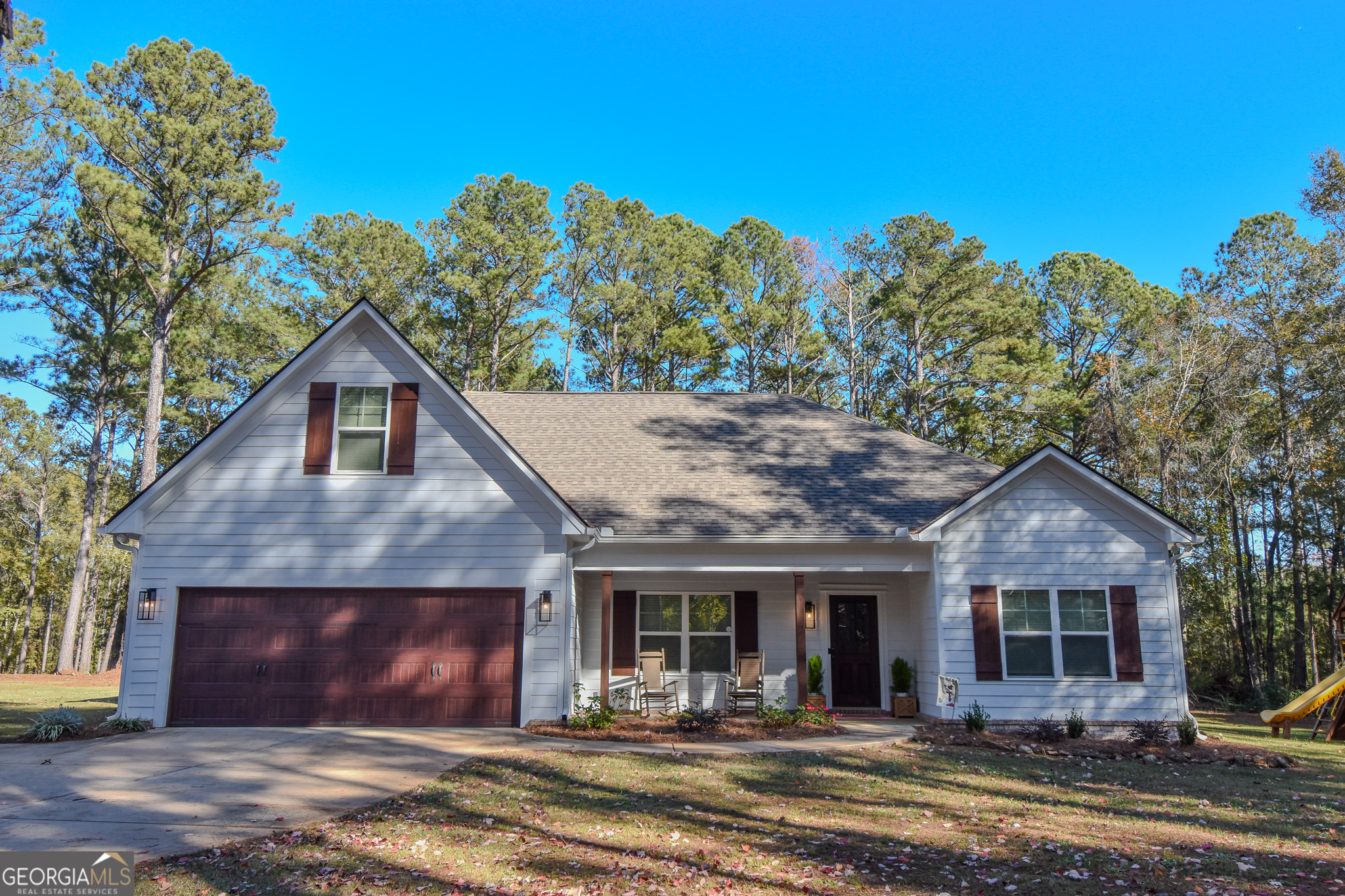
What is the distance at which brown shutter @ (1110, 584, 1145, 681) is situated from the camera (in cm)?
1152

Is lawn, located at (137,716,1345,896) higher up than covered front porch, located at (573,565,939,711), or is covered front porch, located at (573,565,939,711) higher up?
covered front porch, located at (573,565,939,711)

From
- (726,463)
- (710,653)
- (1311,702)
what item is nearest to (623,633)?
(710,653)

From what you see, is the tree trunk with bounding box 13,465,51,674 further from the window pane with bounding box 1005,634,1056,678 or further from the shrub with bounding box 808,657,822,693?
the window pane with bounding box 1005,634,1056,678

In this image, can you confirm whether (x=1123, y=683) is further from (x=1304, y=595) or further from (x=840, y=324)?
(x=840, y=324)

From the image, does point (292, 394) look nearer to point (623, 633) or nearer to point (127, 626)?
point (127, 626)

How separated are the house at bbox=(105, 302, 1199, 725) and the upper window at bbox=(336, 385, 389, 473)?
0.03 metres

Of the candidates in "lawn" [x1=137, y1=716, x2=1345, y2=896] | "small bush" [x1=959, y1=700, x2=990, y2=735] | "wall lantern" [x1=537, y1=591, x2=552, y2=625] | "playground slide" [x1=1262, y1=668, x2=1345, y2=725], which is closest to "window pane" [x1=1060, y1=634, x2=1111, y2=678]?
"small bush" [x1=959, y1=700, x2=990, y2=735]

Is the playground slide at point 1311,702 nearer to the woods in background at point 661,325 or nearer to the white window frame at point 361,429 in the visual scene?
the woods in background at point 661,325

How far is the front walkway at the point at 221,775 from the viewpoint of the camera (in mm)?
5810

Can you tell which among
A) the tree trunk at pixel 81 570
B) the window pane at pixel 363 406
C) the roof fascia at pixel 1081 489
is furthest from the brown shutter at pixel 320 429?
the tree trunk at pixel 81 570

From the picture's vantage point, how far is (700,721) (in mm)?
11227

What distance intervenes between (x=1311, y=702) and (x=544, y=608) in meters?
12.3

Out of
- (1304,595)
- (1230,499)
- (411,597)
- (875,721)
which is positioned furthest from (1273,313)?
(411,597)

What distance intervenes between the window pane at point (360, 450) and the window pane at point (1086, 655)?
10.5 metres
